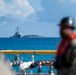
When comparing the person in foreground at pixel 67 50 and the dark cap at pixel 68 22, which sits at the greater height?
the dark cap at pixel 68 22

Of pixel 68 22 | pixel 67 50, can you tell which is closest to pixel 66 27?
pixel 68 22

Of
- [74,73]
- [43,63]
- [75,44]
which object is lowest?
[43,63]

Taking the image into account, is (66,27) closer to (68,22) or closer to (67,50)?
(68,22)

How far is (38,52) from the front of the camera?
12.4 m

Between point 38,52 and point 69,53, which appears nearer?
point 69,53

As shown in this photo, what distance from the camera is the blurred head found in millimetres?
5094

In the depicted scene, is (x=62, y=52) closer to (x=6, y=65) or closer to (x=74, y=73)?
(x=74, y=73)

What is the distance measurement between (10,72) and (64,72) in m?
0.64

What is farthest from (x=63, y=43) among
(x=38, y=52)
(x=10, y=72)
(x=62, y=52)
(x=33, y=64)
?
(x=33, y=64)

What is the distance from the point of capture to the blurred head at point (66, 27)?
5.09 meters

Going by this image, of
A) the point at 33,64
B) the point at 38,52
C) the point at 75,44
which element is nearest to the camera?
the point at 75,44

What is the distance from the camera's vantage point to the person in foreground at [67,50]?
16.4ft

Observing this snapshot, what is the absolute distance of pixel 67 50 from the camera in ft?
16.5

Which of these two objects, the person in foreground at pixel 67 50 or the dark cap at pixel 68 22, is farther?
the dark cap at pixel 68 22
